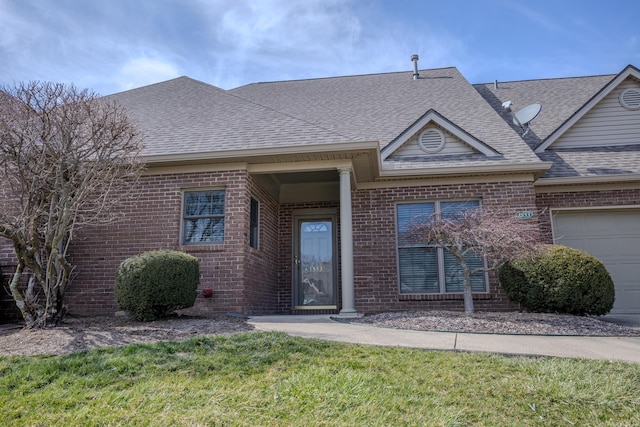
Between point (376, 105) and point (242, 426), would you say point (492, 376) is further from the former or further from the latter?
point (376, 105)

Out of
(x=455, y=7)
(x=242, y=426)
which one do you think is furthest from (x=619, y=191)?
(x=242, y=426)

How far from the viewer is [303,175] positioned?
31.7 ft

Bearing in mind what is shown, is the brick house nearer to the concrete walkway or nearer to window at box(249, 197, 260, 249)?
window at box(249, 197, 260, 249)

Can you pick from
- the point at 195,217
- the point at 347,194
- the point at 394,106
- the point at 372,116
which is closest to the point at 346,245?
the point at 347,194

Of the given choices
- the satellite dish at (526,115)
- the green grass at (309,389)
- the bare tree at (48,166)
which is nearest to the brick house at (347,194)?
the satellite dish at (526,115)

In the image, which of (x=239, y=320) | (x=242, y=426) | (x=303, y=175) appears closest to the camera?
(x=242, y=426)

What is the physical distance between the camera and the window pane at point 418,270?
896 cm

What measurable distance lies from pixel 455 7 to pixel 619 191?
5004mm

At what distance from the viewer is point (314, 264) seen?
34.1ft

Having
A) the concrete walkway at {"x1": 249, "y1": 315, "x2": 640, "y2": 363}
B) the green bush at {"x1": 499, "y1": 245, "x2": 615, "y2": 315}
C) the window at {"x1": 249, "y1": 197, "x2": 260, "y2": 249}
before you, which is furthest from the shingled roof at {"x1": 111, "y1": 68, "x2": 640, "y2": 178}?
the concrete walkway at {"x1": 249, "y1": 315, "x2": 640, "y2": 363}

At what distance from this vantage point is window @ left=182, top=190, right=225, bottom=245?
8.30 metres

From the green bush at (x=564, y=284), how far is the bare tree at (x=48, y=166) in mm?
6577

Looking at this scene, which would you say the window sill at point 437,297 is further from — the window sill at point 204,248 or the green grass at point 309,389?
the green grass at point 309,389

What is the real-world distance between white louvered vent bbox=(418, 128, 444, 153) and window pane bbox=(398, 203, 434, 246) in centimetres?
127
